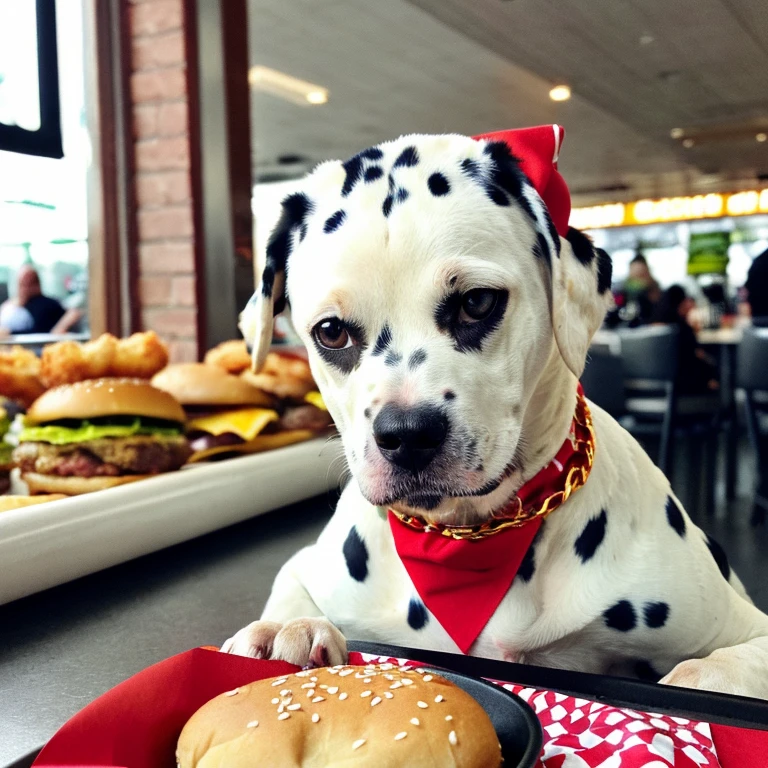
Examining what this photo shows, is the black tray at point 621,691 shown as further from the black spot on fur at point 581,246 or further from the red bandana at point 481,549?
the black spot on fur at point 581,246

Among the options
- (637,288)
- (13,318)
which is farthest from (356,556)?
(637,288)

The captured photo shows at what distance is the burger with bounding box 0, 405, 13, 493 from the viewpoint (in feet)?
4.70

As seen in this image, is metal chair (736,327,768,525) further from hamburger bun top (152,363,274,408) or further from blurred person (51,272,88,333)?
blurred person (51,272,88,333)

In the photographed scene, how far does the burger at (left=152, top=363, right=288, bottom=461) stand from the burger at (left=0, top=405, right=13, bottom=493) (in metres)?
0.34

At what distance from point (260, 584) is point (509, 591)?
515 millimetres

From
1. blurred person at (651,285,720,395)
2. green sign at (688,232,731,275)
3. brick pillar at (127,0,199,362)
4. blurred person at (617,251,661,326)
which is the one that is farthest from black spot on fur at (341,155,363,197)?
blurred person at (617,251,661,326)

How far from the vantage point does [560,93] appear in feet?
4.85

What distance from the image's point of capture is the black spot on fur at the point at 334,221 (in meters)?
0.91

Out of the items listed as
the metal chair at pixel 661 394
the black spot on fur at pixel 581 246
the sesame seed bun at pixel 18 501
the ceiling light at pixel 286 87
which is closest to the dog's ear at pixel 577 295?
the black spot on fur at pixel 581 246

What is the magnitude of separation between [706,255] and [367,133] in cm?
267

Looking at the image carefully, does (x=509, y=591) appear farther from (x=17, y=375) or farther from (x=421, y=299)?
(x=17, y=375)

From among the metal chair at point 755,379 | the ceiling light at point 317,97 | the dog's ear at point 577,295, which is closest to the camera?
the dog's ear at point 577,295

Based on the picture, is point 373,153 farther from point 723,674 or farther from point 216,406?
point 216,406

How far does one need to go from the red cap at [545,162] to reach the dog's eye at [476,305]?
0.41ft
